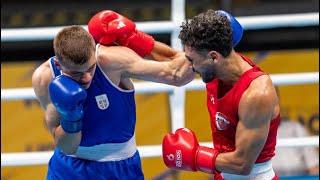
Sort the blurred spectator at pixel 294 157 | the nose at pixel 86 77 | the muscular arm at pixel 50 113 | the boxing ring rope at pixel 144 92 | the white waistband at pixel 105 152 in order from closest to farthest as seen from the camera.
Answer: the nose at pixel 86 77 < the muscular arm at pixel 50 113 < the white waistband at pixel 105 152 < the boxing ring rope at pixel 144 92 < the blurred spectator at pixel 294 157

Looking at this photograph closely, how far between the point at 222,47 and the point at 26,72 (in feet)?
6.76

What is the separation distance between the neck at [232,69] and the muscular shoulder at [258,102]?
72 millimetres

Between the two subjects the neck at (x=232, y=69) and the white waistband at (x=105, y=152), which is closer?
the neck at (x=232, y=69)

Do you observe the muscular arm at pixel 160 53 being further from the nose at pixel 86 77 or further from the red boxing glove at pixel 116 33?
A: the nose at pixel 86 77

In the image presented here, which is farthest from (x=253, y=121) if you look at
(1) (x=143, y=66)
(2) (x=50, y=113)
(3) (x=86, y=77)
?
(2) (x=50, y=113)

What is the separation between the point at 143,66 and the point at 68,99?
1.19 ft

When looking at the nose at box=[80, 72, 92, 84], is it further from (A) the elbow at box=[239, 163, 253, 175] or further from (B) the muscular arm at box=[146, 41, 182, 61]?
(A) the elbow at box=[239, 163, 253, 175]

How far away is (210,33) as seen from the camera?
2564mm

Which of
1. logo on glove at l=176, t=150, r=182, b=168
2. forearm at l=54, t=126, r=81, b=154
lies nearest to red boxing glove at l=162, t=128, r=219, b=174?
logo on glove at l=176, t=150, r=182, b=168

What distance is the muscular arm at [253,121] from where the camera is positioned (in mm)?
2562

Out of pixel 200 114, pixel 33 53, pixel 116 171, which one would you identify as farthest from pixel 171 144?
pixel 33 53

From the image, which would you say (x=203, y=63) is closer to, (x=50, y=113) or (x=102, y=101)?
(x=102, y=101)

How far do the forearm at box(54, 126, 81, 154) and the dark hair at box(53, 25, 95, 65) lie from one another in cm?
27

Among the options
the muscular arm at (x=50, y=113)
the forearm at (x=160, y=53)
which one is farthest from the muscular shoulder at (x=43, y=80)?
the forearm at (x=160, y=53)
